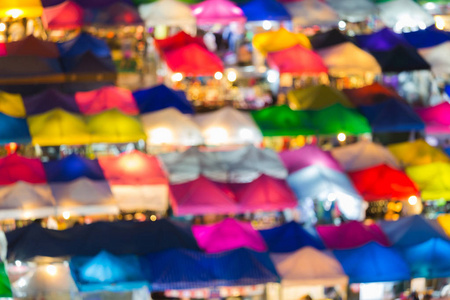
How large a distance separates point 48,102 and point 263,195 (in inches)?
229

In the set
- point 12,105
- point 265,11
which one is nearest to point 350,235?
point 12,105

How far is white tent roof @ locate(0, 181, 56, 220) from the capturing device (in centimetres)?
1705

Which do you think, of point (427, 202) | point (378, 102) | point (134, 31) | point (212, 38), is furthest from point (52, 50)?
point (427, 202)

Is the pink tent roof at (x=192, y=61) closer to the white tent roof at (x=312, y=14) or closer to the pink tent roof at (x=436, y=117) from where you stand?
the white tent roof at (x=312, y=14)

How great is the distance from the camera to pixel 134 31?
2356cm

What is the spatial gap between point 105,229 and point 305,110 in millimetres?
6967

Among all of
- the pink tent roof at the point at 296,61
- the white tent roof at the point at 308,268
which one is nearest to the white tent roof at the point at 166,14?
the pink tent roof at the point at 296,61

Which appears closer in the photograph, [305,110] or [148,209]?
[148,209]

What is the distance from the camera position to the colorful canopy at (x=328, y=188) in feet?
60.3

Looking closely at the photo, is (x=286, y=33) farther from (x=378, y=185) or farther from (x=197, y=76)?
(x=378, y=185)

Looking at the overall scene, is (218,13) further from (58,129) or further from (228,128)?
(58,129)

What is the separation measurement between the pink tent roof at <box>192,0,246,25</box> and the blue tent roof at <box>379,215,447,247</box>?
8433mm

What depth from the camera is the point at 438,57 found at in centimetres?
2370

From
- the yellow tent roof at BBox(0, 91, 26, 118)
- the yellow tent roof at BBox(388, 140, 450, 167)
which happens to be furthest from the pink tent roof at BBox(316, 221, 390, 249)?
the yellow tent roof at BBox(0, 91, 26, 118)
